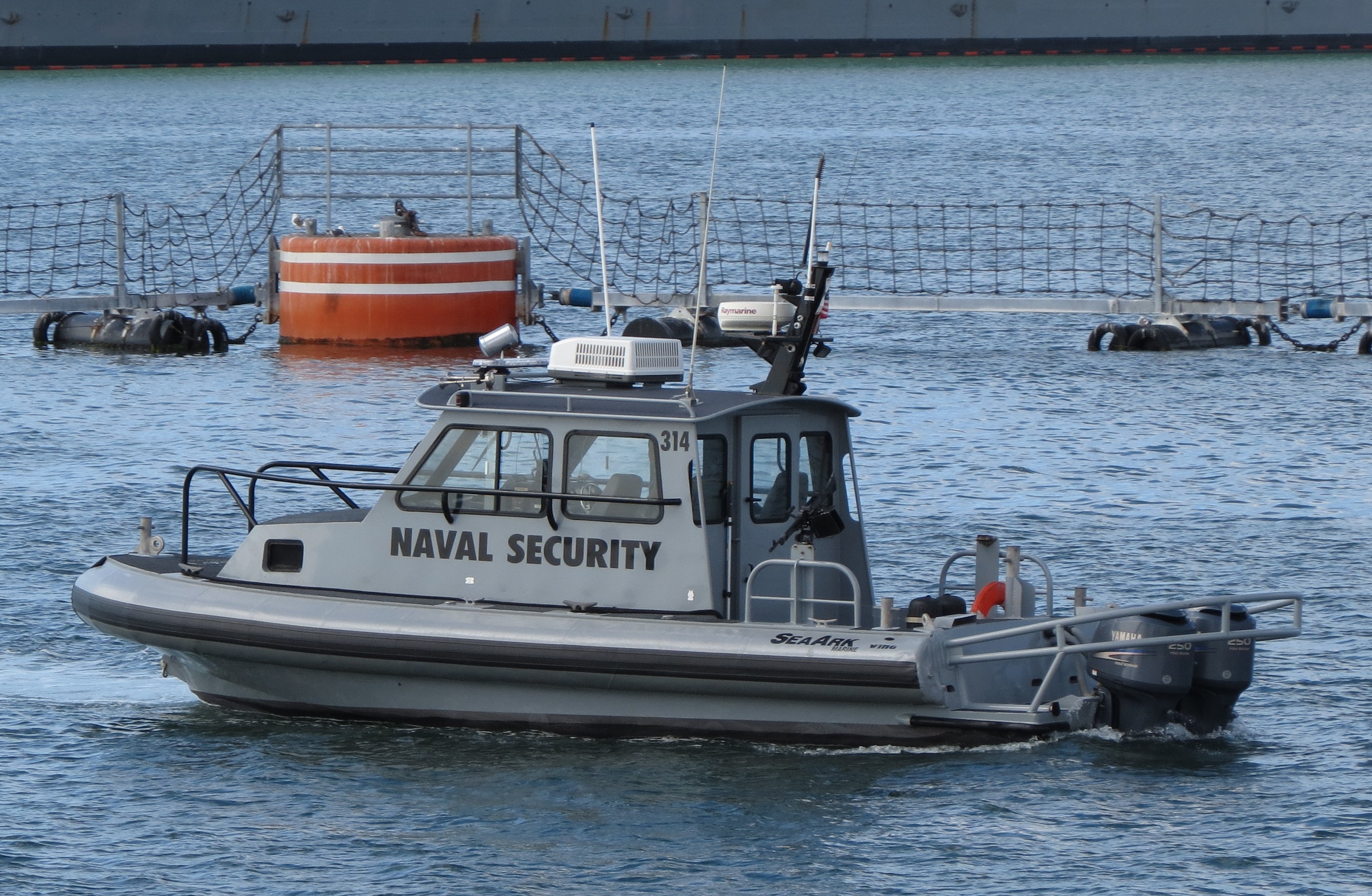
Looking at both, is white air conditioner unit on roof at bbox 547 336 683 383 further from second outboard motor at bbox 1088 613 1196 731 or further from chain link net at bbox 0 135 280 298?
chain link net at bbox 0 135 280 298

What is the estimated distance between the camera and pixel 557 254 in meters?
39.8

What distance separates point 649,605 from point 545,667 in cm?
60

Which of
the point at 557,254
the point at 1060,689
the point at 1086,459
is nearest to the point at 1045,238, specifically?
the point at 557,254

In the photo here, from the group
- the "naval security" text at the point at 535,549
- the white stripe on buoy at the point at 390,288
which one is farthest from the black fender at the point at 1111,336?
the "naval security" text at the point at 535,549

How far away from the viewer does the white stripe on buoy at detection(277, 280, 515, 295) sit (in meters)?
23.5

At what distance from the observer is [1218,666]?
9.86 metres

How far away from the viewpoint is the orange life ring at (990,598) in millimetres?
10328

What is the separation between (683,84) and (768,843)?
302 ft

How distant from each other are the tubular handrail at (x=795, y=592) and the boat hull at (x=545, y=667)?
0.56 feet

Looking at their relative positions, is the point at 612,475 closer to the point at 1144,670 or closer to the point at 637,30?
the point at 1144,670

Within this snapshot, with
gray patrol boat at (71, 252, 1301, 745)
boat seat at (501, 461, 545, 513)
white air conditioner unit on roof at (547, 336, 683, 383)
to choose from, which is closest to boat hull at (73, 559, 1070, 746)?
gray patrol boat at (71, 252, 1301, 745)

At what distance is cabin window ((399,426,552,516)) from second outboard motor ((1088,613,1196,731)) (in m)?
2.93

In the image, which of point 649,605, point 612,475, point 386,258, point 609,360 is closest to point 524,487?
point 612,475

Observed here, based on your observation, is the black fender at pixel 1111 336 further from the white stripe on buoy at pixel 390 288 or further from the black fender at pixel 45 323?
the black fender at pixel 45 323
